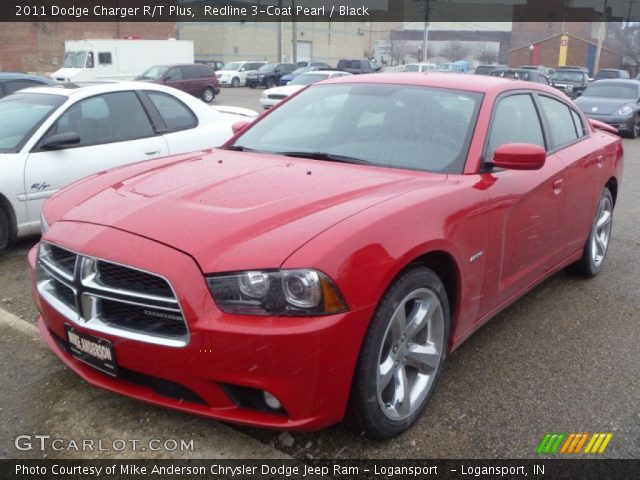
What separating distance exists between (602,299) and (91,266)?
3.66m

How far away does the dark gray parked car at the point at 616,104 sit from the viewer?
1559 centimetres

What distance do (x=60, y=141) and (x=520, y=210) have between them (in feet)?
12.8

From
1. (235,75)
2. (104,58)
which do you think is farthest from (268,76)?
(104,58)

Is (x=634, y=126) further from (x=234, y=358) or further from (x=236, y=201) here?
(x=234, y=358)

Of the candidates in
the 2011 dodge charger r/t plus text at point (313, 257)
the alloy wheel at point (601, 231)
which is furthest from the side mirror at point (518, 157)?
the alloy wheel at point (601, 231)

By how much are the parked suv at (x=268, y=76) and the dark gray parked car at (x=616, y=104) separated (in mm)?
23844

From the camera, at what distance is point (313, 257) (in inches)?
91.0

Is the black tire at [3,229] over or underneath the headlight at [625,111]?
underneath

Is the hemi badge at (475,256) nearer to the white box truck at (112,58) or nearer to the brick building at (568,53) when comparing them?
the white box truck at (112,58)

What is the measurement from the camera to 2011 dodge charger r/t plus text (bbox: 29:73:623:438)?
7.57ft

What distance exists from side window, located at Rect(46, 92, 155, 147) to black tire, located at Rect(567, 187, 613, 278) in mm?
4112

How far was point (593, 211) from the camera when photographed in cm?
466

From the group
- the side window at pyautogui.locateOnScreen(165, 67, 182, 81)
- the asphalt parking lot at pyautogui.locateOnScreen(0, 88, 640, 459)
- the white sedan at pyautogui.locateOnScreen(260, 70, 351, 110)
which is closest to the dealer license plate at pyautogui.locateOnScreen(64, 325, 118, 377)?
the asphalt parking lot at pyautogui.locateOnScreen(0, 88, 640, 459)

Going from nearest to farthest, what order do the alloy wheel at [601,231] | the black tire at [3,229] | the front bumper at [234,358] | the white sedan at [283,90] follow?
the front bumper at [234,358] → the alloy wheel at [601,231] → the black tire at [3,229] → the white sedan at [283,90]
